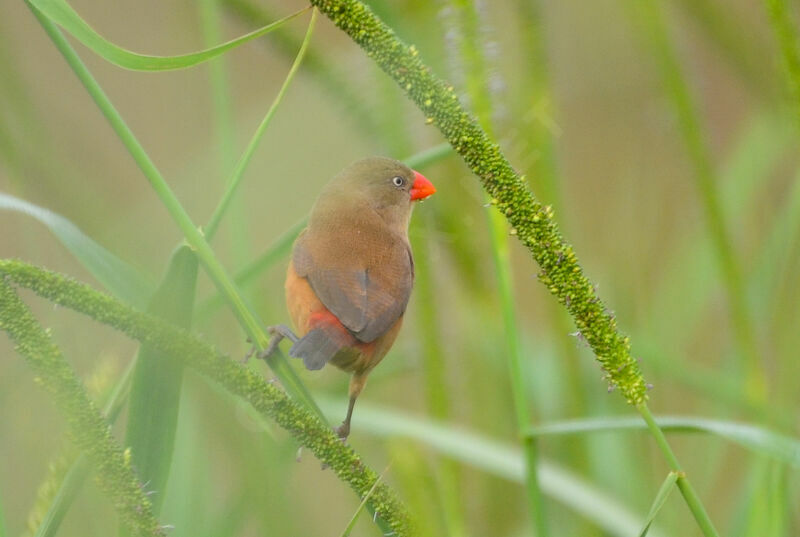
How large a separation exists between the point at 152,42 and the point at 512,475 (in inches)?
115

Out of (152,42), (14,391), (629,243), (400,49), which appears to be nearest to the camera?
(400,49)

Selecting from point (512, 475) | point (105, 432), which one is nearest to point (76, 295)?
point (105, 432)

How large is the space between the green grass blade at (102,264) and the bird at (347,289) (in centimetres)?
41

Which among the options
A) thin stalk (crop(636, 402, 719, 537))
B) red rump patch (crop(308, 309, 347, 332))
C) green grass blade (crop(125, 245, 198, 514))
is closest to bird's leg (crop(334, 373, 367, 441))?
red rump patch (crop(308, 309, 347, 332))

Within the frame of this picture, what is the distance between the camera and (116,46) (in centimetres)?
104

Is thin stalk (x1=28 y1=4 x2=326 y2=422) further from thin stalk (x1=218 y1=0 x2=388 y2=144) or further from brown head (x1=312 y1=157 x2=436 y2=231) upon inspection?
brown head (x1=312 y1=157 x2=436 y2=231)

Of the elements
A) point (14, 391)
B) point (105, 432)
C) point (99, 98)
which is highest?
point (99, 98)

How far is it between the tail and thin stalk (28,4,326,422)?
0.26 meters

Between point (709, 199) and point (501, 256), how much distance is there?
70 centimetres

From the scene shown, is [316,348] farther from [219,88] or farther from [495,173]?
[495,173]

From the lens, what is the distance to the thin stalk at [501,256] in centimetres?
124

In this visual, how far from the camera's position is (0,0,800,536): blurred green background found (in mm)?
1631

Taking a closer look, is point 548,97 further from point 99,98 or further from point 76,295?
point 76,295

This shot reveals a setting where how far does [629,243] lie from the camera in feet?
7.34
